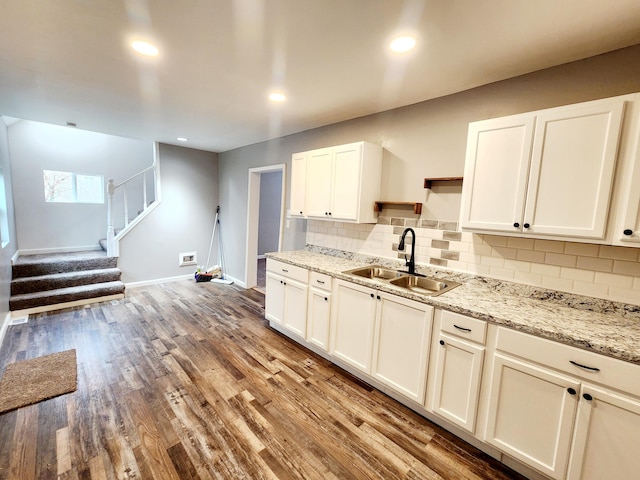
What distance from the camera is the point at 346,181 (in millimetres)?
2781

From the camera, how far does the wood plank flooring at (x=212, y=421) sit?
5.24 ft

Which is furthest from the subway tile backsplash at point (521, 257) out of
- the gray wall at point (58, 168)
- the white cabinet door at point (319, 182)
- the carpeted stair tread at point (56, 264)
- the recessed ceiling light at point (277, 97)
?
the gray wall at point (58, 168)

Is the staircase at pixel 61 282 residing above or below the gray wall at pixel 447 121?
below

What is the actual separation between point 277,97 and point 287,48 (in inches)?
32.1

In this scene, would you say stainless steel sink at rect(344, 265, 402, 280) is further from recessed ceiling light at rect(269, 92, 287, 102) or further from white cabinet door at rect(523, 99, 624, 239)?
recessed ceiling light at rect(269, 92, 287, 102)

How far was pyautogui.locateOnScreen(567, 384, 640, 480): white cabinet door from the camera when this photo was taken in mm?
1243

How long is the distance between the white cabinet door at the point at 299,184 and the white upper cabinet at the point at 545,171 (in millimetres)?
1774

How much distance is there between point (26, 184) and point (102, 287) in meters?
2.42

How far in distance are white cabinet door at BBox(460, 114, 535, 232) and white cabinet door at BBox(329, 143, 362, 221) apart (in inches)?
38.8

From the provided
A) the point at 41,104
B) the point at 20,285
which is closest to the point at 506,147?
the point at 41,104

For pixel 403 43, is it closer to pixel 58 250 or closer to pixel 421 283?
pixel 421 283

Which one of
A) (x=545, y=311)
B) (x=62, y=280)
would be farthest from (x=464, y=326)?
(x=62, y=280)

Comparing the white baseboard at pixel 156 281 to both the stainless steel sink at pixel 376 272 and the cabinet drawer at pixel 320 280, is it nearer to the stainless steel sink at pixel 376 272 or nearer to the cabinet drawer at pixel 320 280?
the cabinet drawer at pixel 320 280

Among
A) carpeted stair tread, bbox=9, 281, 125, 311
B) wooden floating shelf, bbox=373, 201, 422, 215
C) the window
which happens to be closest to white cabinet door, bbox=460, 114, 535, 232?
wooden floating shelf, bbox=373, 201, 422, 215
